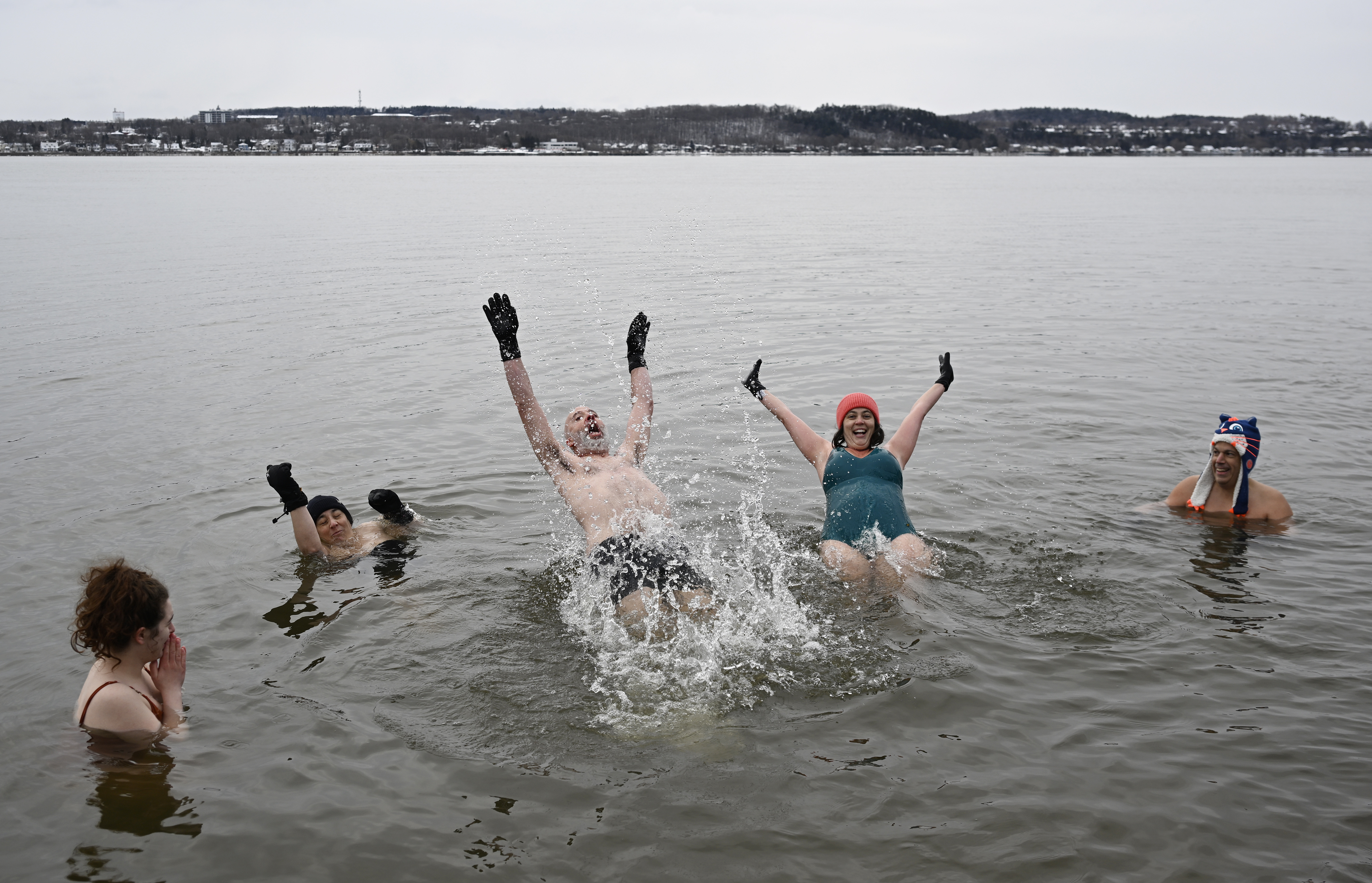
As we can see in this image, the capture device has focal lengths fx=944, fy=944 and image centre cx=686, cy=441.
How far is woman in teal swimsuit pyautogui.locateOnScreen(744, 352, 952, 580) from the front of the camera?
26.9ft

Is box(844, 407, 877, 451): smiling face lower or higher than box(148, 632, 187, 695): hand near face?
higher

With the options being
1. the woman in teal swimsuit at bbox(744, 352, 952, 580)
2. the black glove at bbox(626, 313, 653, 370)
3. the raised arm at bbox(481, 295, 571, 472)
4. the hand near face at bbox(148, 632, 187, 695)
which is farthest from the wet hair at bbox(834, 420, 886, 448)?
the hand near face at bbox(148, 632, 187, 695)

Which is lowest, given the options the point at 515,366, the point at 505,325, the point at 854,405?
the point at 854,405

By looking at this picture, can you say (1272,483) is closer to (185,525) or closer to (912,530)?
(912,530)


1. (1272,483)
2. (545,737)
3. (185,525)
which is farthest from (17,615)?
(1272,483)

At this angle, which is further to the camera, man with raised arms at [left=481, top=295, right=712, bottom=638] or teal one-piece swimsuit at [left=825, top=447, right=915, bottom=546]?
teal one-piece swimsuit at [left=825, top=447, right=915, bottom=546]

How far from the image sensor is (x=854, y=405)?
8.84 metres

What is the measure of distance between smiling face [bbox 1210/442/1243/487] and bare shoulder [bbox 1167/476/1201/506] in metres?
0.25

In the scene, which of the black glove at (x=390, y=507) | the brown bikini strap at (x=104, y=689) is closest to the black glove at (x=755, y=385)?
the black glove at (x=390, y=507)

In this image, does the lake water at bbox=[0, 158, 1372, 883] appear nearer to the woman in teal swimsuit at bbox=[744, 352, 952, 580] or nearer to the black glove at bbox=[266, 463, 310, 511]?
the woman in teal swimsuit at bbox=[744, 352, 952, 580]

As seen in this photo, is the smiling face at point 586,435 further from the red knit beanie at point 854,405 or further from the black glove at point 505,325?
the red knit beanie at point 854,405

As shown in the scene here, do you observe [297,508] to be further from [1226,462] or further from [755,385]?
[1226,462]

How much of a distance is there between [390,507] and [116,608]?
4006mm

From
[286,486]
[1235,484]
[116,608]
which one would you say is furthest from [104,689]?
[1235,484]
